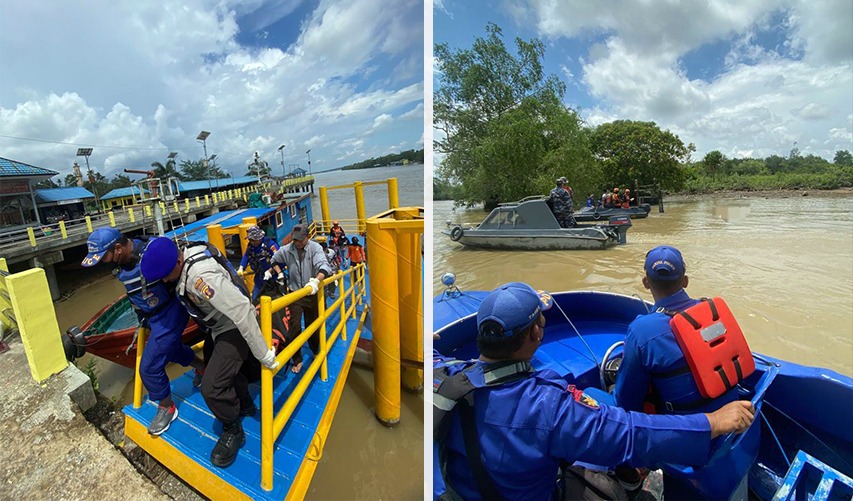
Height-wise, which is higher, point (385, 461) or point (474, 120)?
point (474, 120)

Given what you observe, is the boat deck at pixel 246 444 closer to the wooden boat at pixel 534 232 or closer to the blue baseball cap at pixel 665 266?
the blue baseball cap at pixel 665 266

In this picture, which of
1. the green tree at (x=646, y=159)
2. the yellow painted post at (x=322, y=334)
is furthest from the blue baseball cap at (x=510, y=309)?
the green tree at (x=646, y=159)

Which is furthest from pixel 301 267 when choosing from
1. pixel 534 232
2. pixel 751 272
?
pixel 751 272

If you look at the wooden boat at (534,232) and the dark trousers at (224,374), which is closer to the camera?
the dark trousers at (224,374)

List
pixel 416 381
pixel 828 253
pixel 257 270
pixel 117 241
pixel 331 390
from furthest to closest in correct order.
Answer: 1. pixel 828 253
2. pixel 257 270
3. pixel 416 381
4. pixel 331 390
5. pixel 117 241

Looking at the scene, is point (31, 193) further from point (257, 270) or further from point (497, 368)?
point (497, 368)

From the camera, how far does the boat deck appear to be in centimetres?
204

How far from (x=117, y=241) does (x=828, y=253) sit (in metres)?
12.3

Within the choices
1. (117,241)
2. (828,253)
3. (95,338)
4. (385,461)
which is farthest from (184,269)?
(828,253)

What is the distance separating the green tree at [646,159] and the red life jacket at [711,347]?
24.2m

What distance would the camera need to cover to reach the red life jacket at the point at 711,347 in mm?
1229

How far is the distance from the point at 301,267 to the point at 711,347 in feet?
9.60

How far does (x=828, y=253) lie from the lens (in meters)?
8.86

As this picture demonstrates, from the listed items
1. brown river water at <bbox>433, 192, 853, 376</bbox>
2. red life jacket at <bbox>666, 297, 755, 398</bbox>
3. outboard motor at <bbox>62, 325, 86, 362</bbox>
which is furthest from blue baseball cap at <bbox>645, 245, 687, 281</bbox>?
outboard motor at <bbox>62, 325, 86, 362</bbox>
